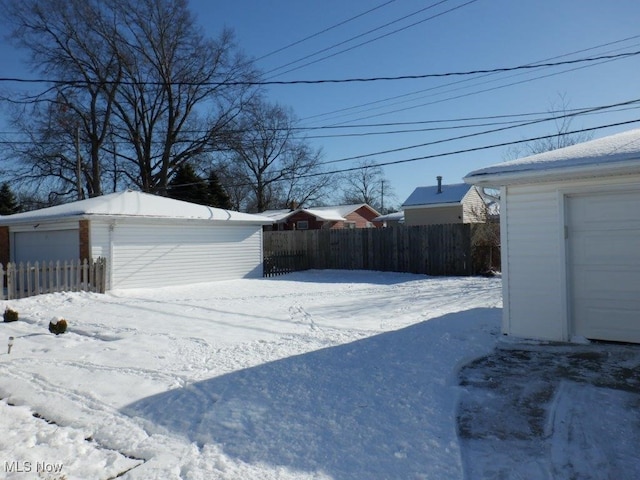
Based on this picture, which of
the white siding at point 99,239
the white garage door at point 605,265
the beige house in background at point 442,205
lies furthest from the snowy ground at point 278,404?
the beige house in background at point 442,205

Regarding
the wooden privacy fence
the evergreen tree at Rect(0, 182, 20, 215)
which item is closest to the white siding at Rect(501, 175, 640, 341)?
the wooden privacy fence

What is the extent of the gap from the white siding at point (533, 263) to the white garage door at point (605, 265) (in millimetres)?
215

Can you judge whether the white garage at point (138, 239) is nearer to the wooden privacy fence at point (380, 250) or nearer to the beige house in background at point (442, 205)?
the wooden privacy fence at point (380, 250)

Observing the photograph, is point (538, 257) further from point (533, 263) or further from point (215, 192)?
point (215, 192)

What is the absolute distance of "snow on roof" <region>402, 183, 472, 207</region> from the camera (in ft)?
95.8

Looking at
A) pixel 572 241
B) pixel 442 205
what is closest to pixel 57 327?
pixel 572 241

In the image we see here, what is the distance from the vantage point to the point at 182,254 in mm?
16719

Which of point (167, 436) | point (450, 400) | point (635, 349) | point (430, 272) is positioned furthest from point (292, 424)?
point (430, 272)

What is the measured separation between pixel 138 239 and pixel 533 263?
1213 centimetres

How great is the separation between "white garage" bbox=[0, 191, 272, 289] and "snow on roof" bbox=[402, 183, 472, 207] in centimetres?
1407

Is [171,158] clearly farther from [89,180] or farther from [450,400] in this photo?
[450,400]

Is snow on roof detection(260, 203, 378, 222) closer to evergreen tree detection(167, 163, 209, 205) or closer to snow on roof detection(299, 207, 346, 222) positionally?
snow on roof detection(299, 207, 346, 222)

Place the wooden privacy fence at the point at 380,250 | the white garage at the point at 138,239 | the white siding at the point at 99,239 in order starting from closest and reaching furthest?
1. the white siding at the point at 99,239
2. the white garage at the point at 138,239
3. the wooden privacy fence at the point at 380,250

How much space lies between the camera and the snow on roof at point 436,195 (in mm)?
29188
